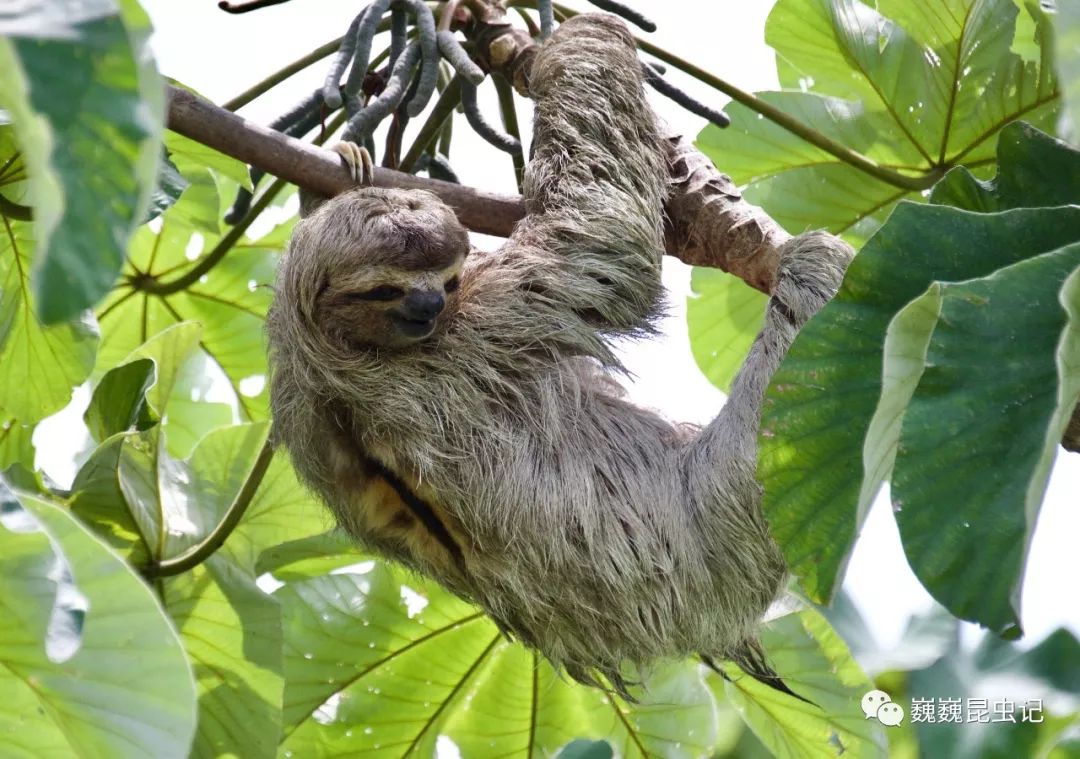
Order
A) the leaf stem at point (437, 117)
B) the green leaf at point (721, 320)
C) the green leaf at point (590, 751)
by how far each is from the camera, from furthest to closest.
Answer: the green leaf at point (721, 320)
the leaf stem at point (437, 117)
the green leaf at point (590, 751)

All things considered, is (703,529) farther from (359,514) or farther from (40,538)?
(40,538)

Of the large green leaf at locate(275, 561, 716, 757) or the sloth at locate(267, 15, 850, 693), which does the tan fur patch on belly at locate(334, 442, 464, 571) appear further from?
the large green leaf at locate(275, 561, 716, 757)

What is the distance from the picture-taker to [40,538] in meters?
2.56

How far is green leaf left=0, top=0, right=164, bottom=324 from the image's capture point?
189 cm

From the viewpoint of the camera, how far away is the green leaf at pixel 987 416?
2.55m

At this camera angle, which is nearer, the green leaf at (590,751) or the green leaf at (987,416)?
the green leaf at (987,416)

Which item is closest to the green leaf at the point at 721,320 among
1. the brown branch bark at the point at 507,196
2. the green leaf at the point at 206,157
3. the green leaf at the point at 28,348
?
the brown branch bark at the point at 507,196

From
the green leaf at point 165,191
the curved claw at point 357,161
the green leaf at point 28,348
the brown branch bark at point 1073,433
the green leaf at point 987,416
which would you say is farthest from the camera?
the green leaf at point 28,348

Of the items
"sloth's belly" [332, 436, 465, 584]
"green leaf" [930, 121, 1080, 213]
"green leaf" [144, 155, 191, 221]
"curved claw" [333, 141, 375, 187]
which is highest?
"green leaf" [930, 121, 1080, 213]

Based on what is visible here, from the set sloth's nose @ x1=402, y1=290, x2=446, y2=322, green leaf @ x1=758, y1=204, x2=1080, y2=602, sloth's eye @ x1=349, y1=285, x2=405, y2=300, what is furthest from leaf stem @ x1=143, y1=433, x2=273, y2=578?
green leaf @ x1=758, y1=204, x2=1080, y2=602

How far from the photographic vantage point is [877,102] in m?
5.27

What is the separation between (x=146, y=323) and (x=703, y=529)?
297 centimetres

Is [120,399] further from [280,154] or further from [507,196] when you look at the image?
[507,196]

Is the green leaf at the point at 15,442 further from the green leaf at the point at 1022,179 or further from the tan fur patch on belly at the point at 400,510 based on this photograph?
the green leaf at the point at 1022,179
